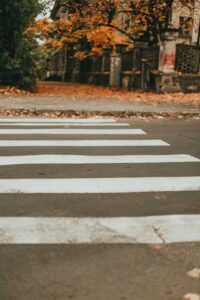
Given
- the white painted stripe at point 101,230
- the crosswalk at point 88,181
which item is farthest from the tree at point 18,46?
the white painted stripe at point 101,230

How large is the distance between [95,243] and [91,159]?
10.2 ft

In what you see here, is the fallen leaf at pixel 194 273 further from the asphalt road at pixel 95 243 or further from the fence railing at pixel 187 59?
the fence railing at pixel 187 59

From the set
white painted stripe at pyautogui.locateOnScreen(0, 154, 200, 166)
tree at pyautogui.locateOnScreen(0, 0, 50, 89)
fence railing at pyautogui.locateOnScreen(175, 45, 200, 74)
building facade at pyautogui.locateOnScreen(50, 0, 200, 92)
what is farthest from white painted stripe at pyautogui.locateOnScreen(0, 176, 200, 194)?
fence railing at pyautogui.locateOnScreen(175, 45, 200, 74)

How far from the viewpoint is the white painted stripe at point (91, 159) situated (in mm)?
6637

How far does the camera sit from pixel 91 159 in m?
6.87

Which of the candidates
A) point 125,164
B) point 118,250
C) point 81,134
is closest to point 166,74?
point 81,134

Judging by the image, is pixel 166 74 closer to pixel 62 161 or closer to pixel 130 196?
pixel 62 161

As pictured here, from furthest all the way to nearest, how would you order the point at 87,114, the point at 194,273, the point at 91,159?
the point at 87,114
the point at 91,159
the point at 194,273

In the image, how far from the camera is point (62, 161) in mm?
6688

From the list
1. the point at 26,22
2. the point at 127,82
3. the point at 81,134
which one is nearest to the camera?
the point at 81,134

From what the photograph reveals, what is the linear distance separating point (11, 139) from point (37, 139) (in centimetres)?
45

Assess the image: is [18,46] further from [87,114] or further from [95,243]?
[95,243]

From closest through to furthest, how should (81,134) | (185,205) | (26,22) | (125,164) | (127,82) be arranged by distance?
(185,205)
(125,164)
(81,134)
(26,22)
(127,82)

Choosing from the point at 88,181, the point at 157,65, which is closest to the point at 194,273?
the point at 88,181
